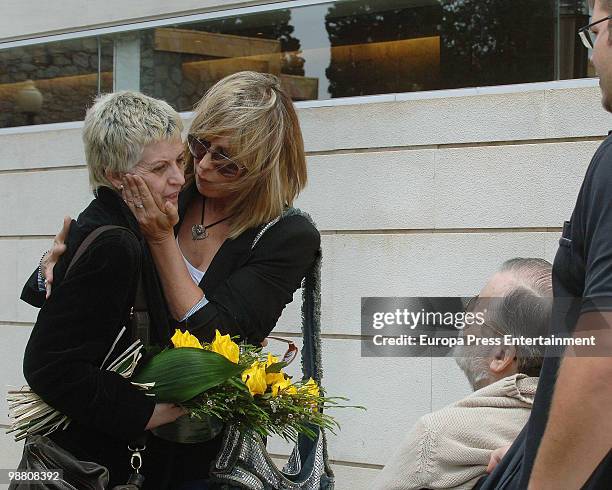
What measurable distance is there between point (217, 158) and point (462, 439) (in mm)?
1086

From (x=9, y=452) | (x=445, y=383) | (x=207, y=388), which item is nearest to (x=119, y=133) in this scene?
(x=207, y=388)

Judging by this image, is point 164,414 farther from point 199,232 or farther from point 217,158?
point 217,158

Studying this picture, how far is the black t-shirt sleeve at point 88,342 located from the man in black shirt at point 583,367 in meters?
1.13

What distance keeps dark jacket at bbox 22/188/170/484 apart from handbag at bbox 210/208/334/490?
0.28 meters

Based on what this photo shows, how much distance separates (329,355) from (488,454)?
3598 millimetres

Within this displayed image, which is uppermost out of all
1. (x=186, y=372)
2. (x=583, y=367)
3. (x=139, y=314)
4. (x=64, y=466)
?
(x=583, y=367)

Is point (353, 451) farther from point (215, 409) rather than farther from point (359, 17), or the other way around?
point (215, 409)

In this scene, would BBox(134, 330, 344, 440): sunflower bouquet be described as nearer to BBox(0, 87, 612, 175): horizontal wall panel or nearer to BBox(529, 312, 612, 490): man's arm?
BBox(529, 312, 612, 490): man's arm

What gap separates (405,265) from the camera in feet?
18.9

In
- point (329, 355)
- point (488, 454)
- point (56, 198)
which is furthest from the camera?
point (56, 198)

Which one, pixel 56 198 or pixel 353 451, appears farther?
pixel 56 198

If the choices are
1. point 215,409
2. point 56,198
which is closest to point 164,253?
point 215,409

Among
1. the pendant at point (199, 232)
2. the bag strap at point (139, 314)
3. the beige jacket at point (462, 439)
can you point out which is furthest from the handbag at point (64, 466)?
the beige jacket at point (462, 439)

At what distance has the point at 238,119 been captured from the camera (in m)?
2.92
